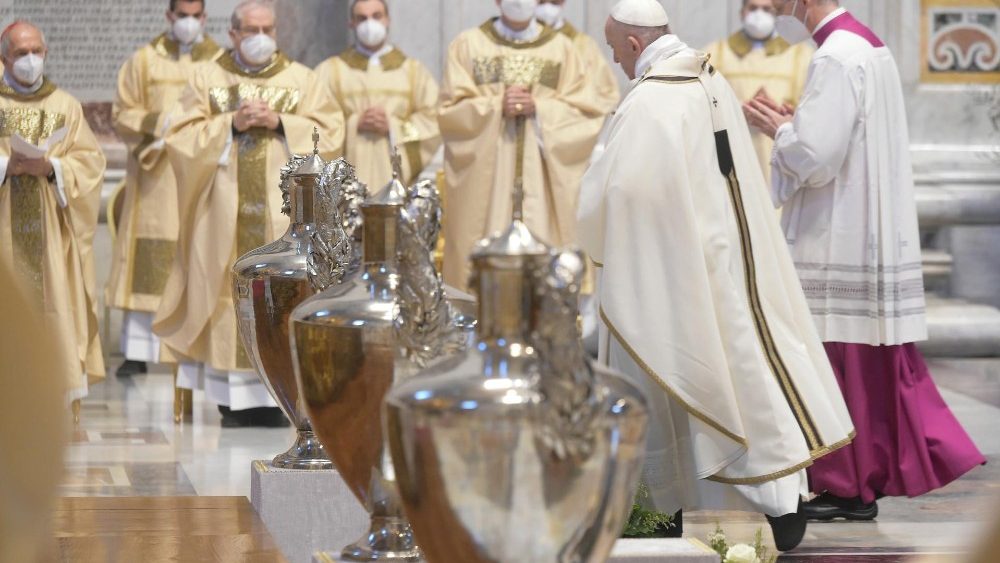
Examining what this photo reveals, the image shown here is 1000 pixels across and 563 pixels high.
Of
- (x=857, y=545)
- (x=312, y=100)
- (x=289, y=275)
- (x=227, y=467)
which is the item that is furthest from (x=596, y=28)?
(x=289, y=275)

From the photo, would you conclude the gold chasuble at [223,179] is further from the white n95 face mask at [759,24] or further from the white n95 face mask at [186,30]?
the white n95 face mask at [759,24]

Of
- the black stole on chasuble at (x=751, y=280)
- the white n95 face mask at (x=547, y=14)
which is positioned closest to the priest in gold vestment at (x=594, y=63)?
the white n95 face mask at (x=547, y=14)

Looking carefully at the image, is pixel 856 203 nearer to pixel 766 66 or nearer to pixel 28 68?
pixel 766 66

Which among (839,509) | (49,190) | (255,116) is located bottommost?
(839,509)

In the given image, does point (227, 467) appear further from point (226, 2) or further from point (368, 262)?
point (226, 2)

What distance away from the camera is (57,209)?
8.05 m

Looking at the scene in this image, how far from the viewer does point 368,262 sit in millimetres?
2537

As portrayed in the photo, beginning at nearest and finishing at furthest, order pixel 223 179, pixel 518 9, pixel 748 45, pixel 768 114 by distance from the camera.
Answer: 1. pixel 768 114
2. pixel 223 179
3. pixel 518 9
4. pixel 748 45

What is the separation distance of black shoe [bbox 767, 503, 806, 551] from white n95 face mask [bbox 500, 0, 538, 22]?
4.78m

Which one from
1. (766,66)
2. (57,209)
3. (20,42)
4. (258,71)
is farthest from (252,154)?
(766,66)

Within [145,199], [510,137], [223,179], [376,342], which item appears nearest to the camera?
[376,342]

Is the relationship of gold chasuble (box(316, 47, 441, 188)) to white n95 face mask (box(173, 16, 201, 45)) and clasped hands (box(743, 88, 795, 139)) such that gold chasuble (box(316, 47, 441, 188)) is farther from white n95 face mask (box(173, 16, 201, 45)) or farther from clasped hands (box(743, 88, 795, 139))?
clasped hands (box(743, 88, 795, 139))

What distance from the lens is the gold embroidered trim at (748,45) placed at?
975 cm

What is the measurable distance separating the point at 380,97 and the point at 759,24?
2.33m
